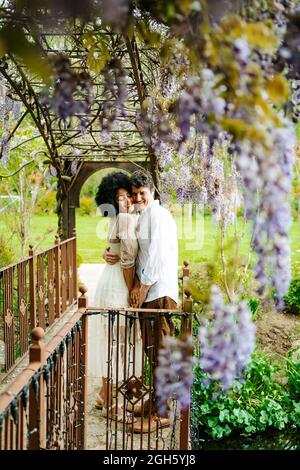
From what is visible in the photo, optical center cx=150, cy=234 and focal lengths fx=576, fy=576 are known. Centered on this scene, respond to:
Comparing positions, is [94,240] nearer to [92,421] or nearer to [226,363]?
[92,421]

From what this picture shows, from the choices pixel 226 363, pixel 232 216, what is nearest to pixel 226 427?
pixel 232 216

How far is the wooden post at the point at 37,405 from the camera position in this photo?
1892 mm

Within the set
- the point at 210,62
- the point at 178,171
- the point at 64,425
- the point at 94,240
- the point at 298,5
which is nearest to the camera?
the point at 210,62

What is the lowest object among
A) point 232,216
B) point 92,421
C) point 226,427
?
point 226,427

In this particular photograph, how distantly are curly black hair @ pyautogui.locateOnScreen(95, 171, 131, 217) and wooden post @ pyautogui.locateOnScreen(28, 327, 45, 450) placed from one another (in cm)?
206

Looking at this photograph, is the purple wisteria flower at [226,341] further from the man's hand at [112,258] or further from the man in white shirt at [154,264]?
the man's hand at [112,258]

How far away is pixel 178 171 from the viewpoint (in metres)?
6.12

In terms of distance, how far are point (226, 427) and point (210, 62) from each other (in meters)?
3.89

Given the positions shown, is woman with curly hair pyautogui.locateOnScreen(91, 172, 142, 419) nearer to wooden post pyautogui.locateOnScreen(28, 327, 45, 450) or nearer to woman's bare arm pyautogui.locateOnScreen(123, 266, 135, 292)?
woman's bare arm pyautogui.locateOnScreen(123, 266, 135, 292)

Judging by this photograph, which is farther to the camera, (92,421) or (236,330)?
(92,421)

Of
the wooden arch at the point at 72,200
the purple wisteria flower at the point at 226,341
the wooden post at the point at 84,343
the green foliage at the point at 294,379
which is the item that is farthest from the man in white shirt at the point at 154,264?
the wooden arch at the point at 72,200

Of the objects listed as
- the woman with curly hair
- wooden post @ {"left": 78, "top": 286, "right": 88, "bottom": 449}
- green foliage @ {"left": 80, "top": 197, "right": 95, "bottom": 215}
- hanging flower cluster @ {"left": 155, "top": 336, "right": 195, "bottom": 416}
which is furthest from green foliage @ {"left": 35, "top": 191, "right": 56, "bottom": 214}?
hanging flower cluster @ {"left": 155, "top": 336, "right": 195, "bottom": 416}

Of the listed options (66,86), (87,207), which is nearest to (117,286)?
(66,86)

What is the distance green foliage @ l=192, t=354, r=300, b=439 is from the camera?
4500 mm
